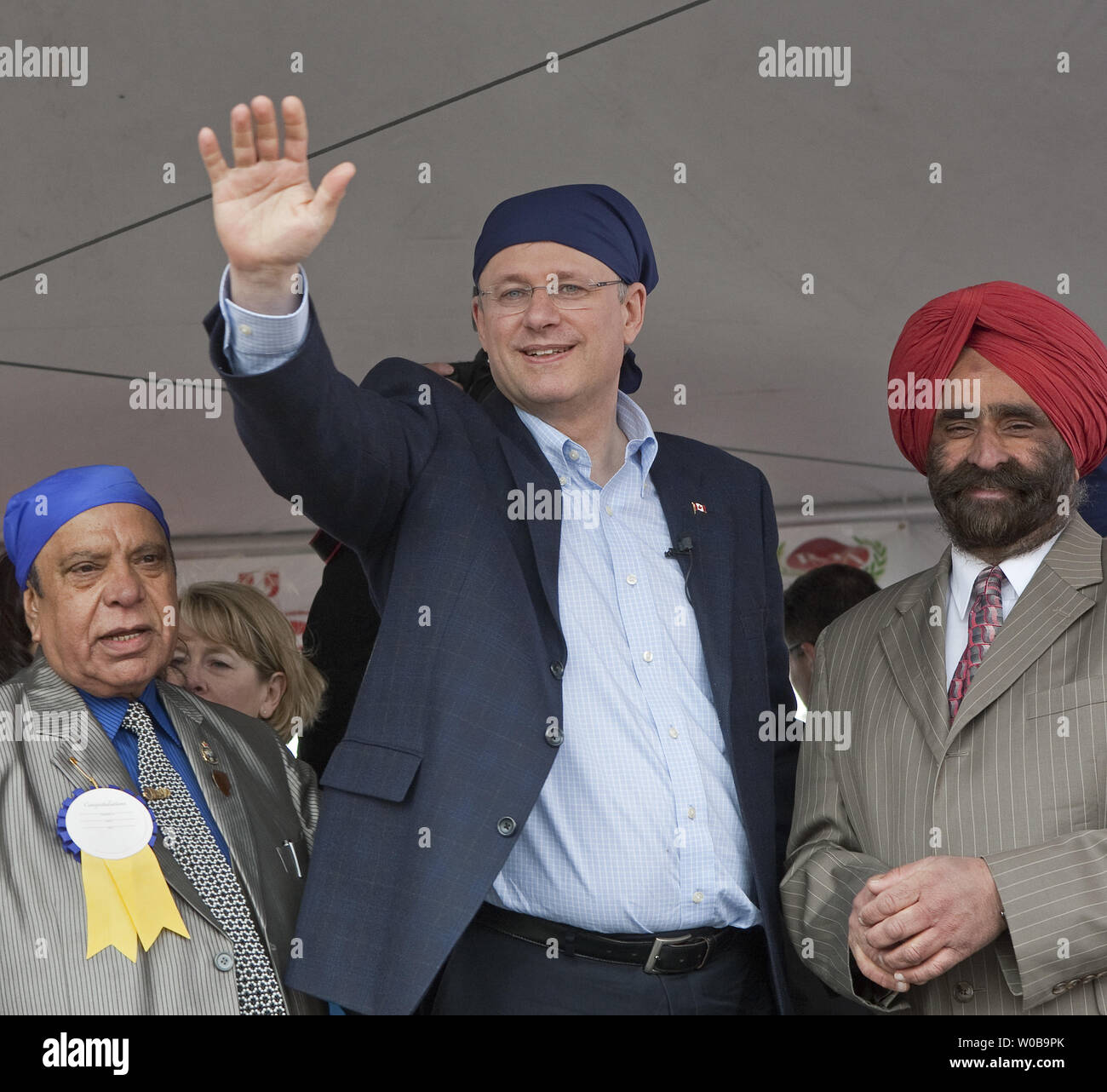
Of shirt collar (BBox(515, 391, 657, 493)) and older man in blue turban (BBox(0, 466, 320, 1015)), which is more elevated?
shirt collar (BBox(515, 391, 657, 493))

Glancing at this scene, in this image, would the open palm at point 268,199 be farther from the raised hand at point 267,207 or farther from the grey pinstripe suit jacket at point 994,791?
the grey pinstripe suit jacket at point 994,791

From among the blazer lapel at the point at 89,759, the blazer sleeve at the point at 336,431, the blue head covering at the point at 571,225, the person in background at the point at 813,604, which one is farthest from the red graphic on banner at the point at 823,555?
the blazer lapel at the point at 89,759

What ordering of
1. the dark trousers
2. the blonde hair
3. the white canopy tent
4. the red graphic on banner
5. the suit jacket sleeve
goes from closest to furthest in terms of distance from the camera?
the dark trousers, the suit jacket sleeve, the white canopy tent, the blonde hair, the red graphic on banner

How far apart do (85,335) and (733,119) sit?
2.19 m

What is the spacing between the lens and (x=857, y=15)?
3730 millimetres

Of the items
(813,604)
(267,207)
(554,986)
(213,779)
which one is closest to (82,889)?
(213,779)

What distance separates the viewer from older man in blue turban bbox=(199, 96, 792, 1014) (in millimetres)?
2088

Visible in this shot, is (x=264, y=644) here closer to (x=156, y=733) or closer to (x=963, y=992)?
(x=156, y=733)

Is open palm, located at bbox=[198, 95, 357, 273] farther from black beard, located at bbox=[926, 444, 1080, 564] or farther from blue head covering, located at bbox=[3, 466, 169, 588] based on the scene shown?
black beard, located at bbox=[926, 444, 1080, 564]

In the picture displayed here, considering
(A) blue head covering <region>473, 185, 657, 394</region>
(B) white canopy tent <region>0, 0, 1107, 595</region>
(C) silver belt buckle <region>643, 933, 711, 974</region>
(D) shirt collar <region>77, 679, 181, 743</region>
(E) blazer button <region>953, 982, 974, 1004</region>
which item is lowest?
(E) blazer button <region>953, 982, 974, 1004</region>

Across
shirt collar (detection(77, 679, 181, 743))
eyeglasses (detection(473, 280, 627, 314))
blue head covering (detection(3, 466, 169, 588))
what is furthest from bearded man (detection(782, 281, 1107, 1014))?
blue head covering (detection(3, 466, 169, 588))

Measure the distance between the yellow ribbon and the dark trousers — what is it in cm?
46

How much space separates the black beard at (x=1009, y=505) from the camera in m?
2.52

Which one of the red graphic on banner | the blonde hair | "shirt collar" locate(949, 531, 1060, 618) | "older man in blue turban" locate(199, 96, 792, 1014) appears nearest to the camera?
"older man in blue turban" locate(199, 96, 792, 1014)
